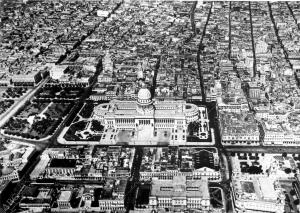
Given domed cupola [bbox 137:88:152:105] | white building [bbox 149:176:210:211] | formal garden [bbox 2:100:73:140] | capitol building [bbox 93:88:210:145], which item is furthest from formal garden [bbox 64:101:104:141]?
white building [bbox 149:176:210:211]

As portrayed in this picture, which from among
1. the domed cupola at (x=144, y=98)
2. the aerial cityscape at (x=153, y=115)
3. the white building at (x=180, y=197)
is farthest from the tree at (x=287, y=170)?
the domed cupola at (x=144, y=98)

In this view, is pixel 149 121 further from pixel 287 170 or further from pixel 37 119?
pixel 287 170

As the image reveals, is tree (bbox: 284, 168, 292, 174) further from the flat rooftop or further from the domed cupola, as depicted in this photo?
the domed cupola

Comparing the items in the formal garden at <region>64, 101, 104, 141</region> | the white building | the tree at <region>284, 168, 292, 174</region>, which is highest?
the formal garden at <region>64, 101, 104, 141</region>

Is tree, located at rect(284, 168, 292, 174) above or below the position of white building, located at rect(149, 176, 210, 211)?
above

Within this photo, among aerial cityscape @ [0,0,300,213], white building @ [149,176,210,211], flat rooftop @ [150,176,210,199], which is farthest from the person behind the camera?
aerial cityscape @ [0,0,300,213]

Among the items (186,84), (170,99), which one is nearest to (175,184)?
(170,99)

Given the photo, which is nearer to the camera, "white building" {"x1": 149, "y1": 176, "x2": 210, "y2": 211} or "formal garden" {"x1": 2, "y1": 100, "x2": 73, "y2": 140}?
"white building" {"x1": 149, "y1": 176, "x2": 210, "y2": 211}
